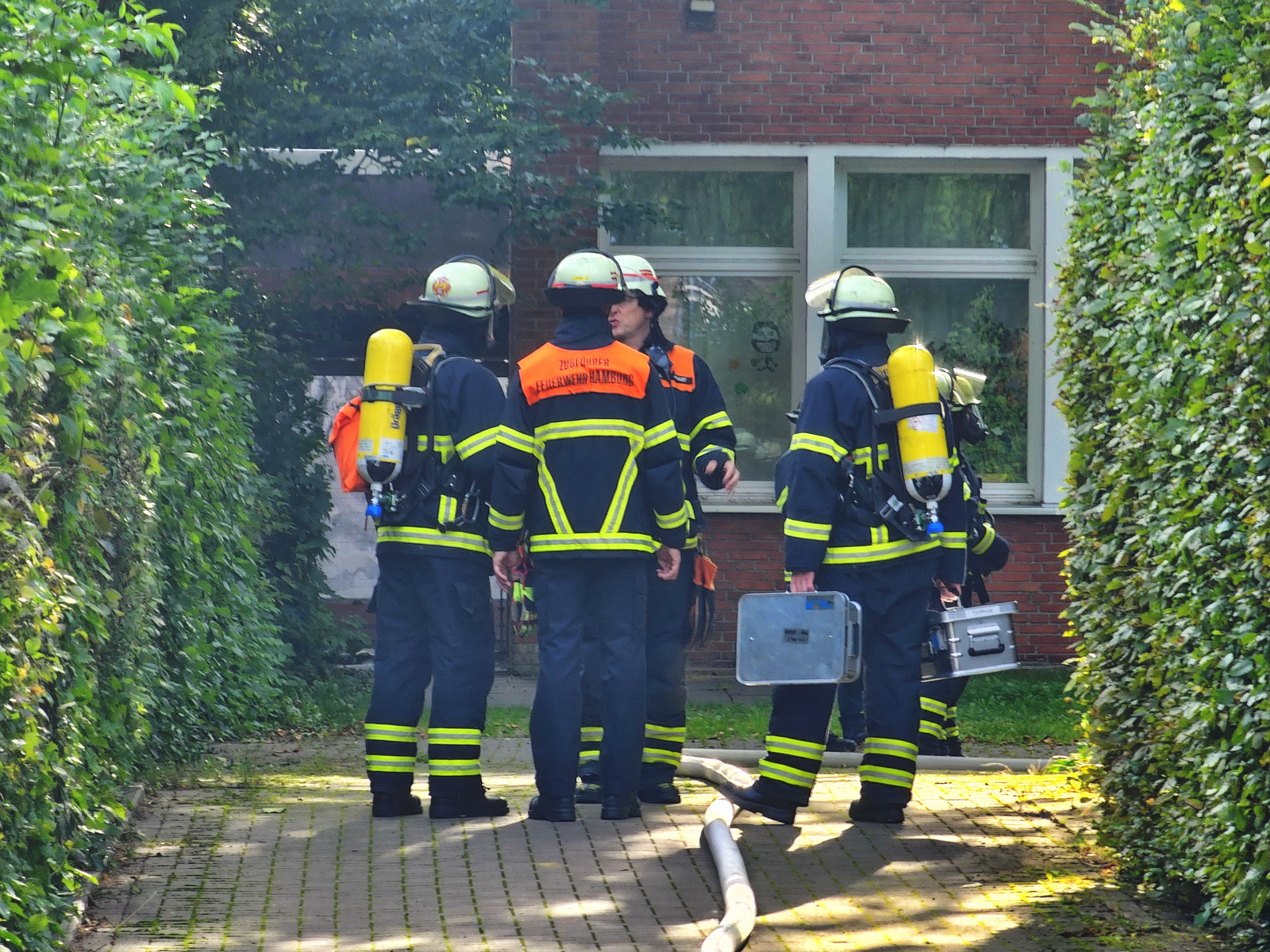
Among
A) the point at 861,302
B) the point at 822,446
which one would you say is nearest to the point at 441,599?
the point at 822,446

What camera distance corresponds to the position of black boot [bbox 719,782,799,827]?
23.4 ft

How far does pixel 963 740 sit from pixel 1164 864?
397 cm

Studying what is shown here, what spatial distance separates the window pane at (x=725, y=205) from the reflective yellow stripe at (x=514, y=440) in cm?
641

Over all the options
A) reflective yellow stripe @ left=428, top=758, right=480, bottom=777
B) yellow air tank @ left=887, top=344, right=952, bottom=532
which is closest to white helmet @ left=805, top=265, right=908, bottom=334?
yellow air tank @ left=887, top=344, right=952, bottom=532

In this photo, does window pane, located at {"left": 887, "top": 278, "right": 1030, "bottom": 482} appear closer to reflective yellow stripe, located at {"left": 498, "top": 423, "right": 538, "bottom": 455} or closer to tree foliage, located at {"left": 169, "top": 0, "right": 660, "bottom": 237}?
tree foliage, located at {"left": 169, "top": 0, "right": 660, "bottom": 237}

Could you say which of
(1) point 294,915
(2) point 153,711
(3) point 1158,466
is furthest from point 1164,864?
(2) point 153,711

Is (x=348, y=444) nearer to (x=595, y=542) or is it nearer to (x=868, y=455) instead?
(x=595, y=542)

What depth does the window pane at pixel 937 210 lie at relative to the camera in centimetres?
1345

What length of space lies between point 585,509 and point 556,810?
1.26m

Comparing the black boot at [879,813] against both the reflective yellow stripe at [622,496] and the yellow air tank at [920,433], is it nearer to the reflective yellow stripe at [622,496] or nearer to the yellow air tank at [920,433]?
the yellow air tank at [920,433]

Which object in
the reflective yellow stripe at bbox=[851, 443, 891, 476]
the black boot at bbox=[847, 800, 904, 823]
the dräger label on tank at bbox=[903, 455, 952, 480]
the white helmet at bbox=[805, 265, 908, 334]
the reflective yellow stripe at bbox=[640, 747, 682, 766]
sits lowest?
the black boot at bbox=[847, 800, 904, 823]

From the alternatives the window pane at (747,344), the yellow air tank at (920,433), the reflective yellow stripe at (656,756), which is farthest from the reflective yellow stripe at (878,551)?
the window pane at (747,344)

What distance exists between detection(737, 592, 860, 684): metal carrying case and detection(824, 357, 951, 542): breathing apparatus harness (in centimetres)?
39

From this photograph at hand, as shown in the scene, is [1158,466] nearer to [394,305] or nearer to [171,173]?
[171,173]
